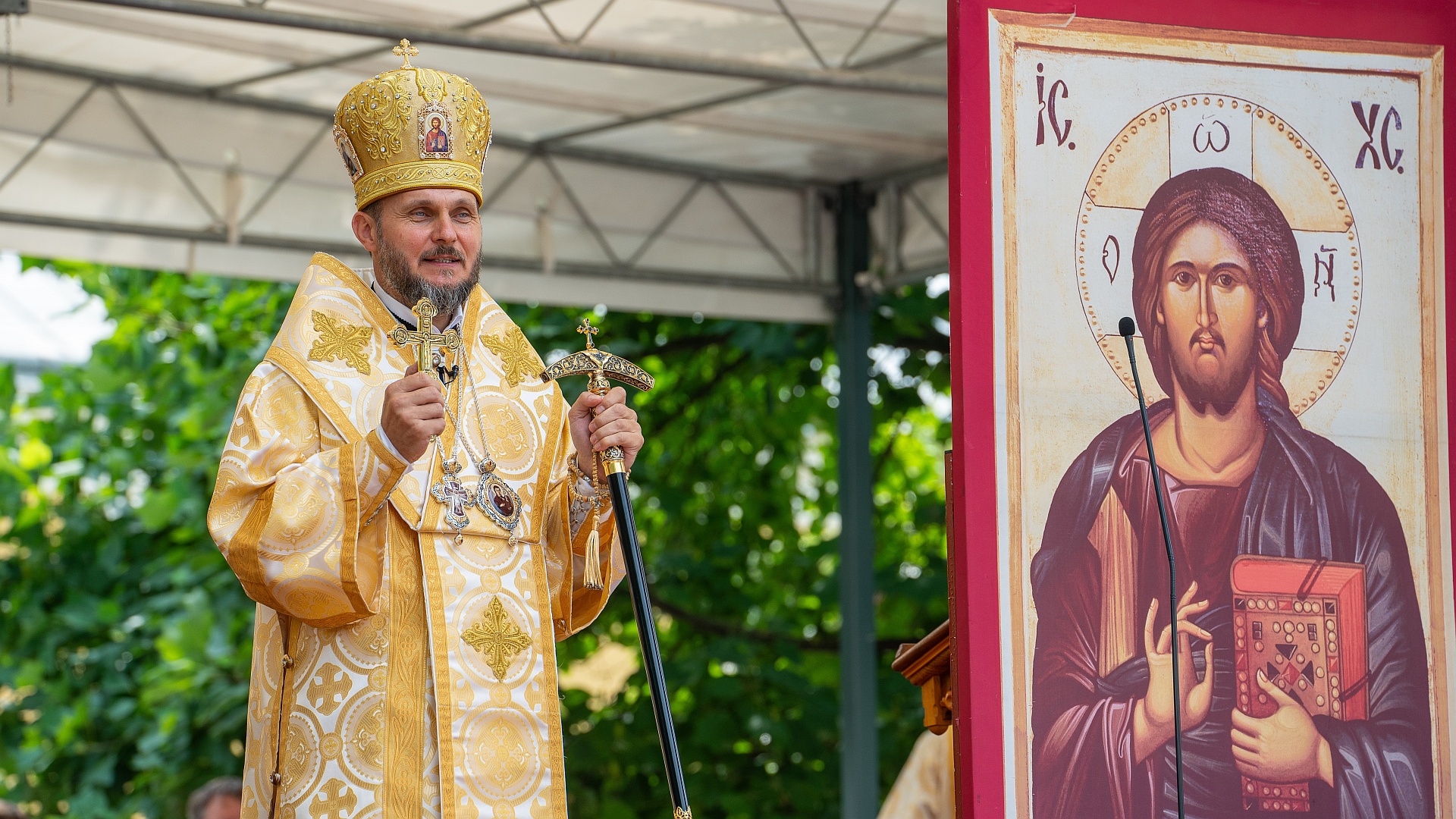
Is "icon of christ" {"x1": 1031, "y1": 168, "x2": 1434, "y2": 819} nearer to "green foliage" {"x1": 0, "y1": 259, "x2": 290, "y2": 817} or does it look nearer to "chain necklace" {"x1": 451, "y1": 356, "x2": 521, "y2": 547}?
"chain necklace" {"x1": 451, "y1": 356, "x2": 521, "y2": 547}

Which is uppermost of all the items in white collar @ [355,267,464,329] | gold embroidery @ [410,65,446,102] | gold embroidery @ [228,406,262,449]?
gold embroidery @ [410,65,446,102]

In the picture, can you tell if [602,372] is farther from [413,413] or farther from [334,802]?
[334,802]

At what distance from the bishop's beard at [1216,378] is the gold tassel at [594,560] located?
1.05m

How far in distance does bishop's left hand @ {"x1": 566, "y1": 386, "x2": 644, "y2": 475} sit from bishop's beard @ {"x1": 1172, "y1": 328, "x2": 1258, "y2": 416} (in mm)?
954

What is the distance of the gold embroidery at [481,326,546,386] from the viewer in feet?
9.64

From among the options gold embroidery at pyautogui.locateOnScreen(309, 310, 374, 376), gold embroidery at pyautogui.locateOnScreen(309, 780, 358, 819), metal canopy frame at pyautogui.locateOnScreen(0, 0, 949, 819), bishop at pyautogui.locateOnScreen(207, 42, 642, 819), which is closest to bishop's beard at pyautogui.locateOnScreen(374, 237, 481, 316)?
bishop at pyautogui.locateOnScreen(207, 42, 642, 819)

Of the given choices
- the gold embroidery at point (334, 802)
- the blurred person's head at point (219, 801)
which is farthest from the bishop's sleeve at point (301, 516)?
the blurred person's head at point (219, 801)

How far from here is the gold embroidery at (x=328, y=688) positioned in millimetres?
2600

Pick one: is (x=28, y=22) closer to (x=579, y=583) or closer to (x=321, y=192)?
(x=321, y=192)

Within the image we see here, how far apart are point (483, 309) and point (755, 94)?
3.78m

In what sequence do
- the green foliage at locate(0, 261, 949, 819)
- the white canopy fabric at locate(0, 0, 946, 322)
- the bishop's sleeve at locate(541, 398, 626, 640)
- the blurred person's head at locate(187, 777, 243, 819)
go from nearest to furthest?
the bishop's sleeve at locate(541, 398, 626, 640), the blurred person's head at locate(187, 777, 243, 819), the white canopy fabric at locate(0, 0, 946, 322), the green foliage at locate(0, 261, 949, 819)

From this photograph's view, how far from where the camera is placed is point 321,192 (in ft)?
21.6

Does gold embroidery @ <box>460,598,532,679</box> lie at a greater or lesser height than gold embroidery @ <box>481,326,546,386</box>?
lesser

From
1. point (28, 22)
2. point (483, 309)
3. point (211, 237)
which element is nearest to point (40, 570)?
point (211, 237)
